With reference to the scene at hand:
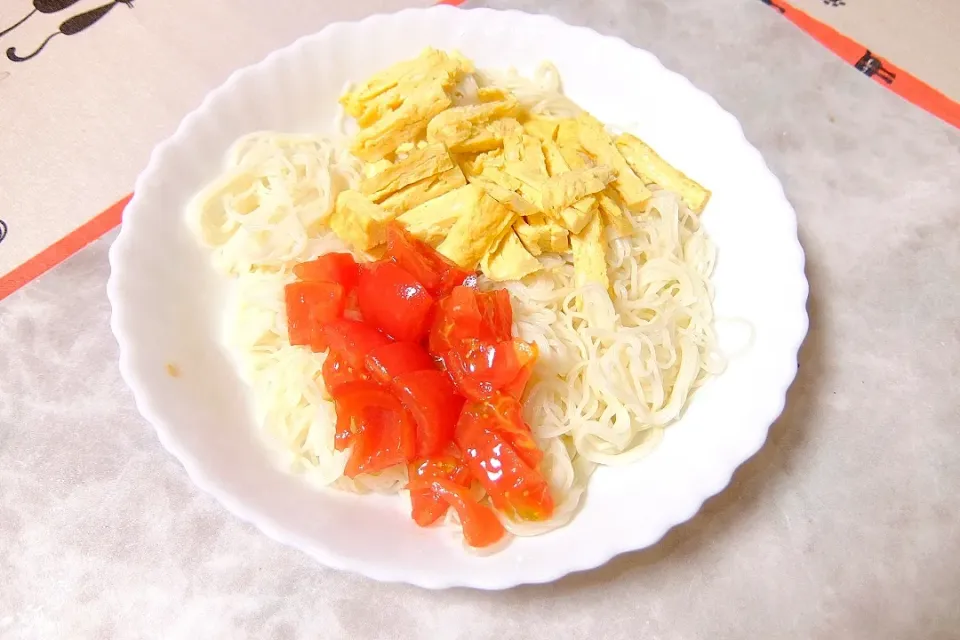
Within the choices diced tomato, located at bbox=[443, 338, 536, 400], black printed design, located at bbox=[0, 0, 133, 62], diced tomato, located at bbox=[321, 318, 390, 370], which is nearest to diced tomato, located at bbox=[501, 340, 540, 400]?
diced tomato, located at bbox=[443, 338, 536, 400]

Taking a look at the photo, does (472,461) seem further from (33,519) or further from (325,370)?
(33,519)

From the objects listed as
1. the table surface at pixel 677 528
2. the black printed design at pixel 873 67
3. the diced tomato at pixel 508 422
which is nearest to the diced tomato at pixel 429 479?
the diced tomato at pixel 508 422

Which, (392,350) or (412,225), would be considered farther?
(412,225)

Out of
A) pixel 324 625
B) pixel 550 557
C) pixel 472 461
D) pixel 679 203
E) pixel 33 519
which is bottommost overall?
pixel 324 625

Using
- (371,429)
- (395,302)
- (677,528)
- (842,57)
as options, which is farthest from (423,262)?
(842,57)

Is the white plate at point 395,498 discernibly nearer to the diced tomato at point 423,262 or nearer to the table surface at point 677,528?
the table surface at point 677,528

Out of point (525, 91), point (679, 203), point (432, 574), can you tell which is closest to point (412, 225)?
point (525, 91)

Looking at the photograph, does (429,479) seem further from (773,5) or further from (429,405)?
(773,5)
